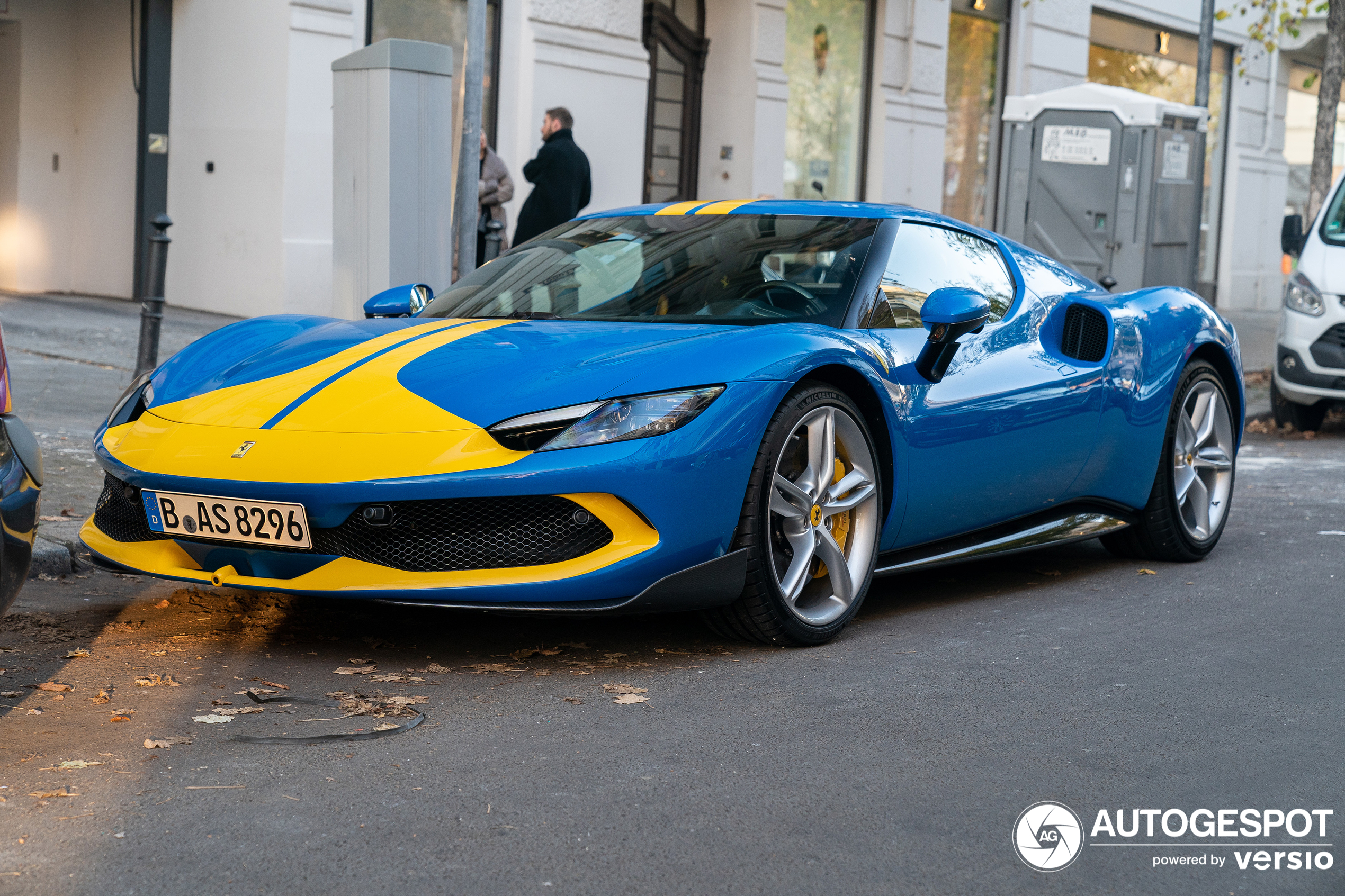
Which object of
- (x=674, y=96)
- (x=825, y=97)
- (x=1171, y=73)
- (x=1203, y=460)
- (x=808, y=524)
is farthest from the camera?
(x=1171, y=73)

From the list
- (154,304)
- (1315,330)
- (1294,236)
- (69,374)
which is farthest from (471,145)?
(1294,236)

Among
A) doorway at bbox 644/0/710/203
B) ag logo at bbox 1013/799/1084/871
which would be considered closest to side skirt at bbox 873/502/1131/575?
ag logo at bbox 1013/799/1084/871

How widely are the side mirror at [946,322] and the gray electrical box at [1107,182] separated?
397 inches

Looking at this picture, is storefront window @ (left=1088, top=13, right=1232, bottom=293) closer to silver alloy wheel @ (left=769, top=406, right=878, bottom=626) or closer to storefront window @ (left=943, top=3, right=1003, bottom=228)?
storefront window @ (left=943, top=3, right=1003, bottom=228)

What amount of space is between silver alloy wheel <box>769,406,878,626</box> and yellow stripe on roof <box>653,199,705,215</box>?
3.93 feet

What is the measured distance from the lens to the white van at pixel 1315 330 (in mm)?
10234

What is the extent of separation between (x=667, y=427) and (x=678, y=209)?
1.59 meters

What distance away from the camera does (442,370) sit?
4086 mm

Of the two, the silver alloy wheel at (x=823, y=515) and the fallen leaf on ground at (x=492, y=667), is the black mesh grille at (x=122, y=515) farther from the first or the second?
the silver alloy wheel at (x=823, y=515)

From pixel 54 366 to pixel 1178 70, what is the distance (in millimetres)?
19200

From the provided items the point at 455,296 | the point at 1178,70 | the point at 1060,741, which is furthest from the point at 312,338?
the point at 1178,70

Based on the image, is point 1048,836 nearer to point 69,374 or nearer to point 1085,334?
point 1085,334

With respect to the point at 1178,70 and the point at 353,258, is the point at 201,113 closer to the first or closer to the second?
the point at 353,258

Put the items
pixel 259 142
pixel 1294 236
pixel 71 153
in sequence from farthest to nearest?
1. pixel 71 153
2. pixel 259 142
3. pixel 1294 236
